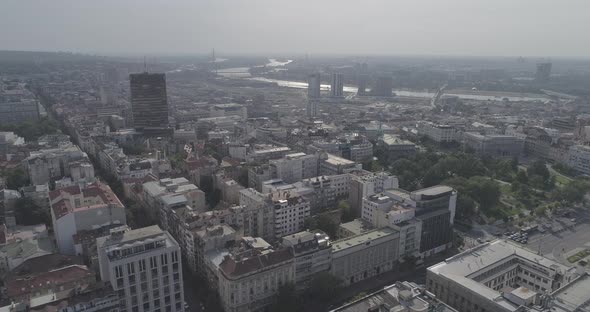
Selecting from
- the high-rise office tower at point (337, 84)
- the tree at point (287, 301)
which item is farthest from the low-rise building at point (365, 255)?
the high-rise office tower at point (337, 84)

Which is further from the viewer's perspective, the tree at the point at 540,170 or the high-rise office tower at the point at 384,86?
the high-rise office tower at the point at 384,86

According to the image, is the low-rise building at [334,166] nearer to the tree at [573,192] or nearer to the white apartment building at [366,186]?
the white apartment building at [366,186]

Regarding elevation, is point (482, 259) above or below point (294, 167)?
below

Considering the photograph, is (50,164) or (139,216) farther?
(50,164)

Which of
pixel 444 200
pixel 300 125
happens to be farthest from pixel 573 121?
pixel 444 200

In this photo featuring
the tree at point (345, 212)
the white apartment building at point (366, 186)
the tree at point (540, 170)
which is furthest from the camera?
the tree at point (540, 170)

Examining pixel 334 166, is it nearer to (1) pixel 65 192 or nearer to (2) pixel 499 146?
(1) pixel 65 192

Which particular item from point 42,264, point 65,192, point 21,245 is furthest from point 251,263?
point 65,192

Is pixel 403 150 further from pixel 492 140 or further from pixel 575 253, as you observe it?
pixel 575 253
